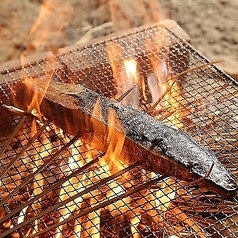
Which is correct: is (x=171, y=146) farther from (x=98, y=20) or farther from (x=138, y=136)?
(x=98, y=20)

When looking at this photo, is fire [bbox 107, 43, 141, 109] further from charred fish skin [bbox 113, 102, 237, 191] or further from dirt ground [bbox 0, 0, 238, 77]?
dirt ground [bbox 0, 0, 238, 77]

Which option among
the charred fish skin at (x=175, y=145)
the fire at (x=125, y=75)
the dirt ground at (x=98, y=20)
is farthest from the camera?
the dirt ground at (x=98, y=20)

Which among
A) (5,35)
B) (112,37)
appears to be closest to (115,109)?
(112,37)

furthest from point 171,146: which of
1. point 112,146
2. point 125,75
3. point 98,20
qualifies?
point 98,20

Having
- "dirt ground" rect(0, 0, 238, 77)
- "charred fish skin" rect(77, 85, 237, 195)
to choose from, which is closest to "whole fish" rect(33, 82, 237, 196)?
"charred fish skin" rect(77, 85, 237, 195)

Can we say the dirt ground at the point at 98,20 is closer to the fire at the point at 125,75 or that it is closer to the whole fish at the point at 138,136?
the fire at the point at 125,75

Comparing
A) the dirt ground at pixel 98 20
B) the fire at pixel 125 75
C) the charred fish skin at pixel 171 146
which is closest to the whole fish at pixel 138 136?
the charred fish skin at pixel 171 146
